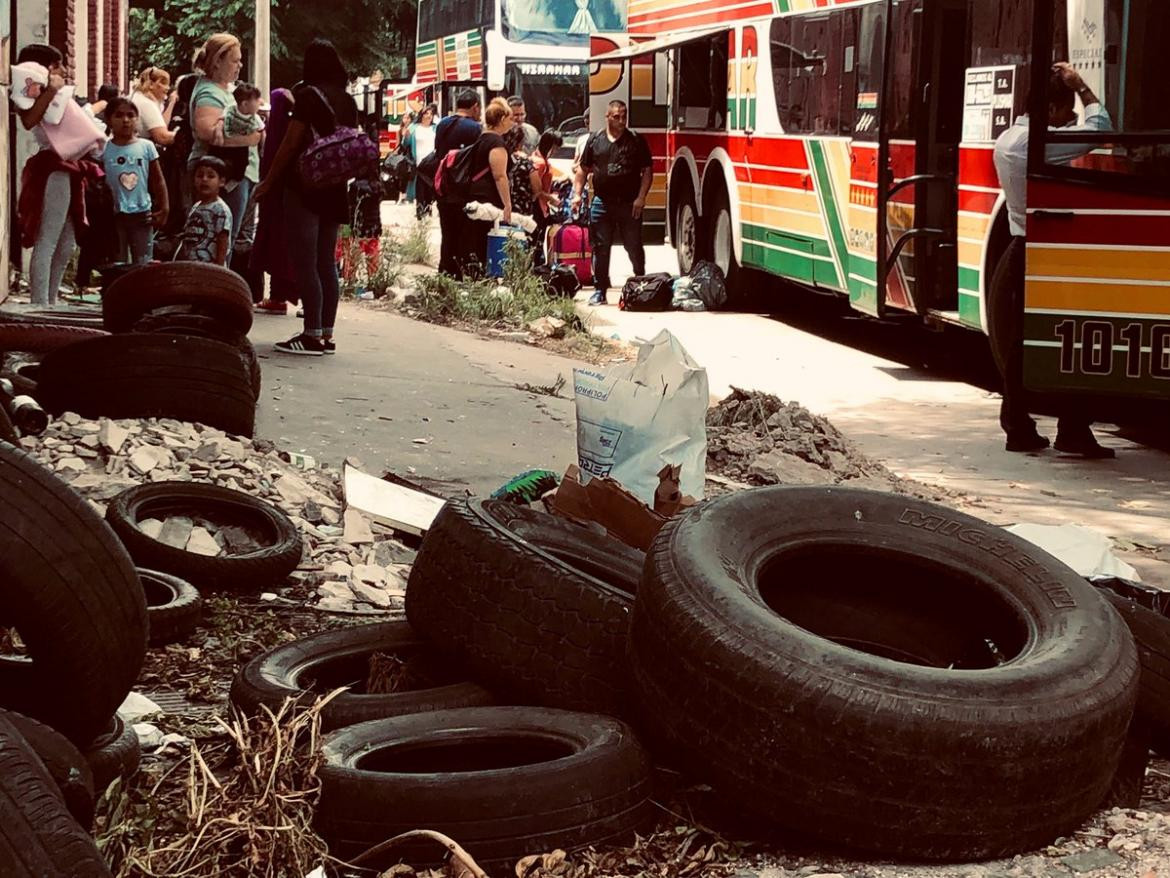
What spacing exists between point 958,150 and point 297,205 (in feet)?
14.4

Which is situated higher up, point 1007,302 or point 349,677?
point 1007,302

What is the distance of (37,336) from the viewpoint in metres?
8.86

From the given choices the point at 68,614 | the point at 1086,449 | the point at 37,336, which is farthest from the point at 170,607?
the point at 1086,449

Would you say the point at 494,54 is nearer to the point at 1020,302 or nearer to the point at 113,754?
the point at 1020,302

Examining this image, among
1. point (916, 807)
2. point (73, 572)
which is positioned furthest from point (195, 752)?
point (916, 807)

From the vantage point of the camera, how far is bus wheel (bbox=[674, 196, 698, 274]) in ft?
63.5

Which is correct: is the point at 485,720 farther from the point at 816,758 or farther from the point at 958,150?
the point at 958,150

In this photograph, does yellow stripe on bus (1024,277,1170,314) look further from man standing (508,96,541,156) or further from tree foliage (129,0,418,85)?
tree foliage (129,0,418,85)

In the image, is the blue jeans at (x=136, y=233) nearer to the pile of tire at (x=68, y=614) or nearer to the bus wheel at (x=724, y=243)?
the bus wheel at (x=724, y=243)

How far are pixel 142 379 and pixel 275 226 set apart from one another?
14.2 feet

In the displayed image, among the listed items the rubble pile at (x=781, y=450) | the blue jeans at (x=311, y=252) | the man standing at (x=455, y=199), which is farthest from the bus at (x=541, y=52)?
the rubble pile at (x=781, y=450)

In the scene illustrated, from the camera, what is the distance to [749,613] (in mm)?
4070

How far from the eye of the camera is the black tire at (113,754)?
401cm

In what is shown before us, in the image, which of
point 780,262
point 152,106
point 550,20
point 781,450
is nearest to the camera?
point 781,450
